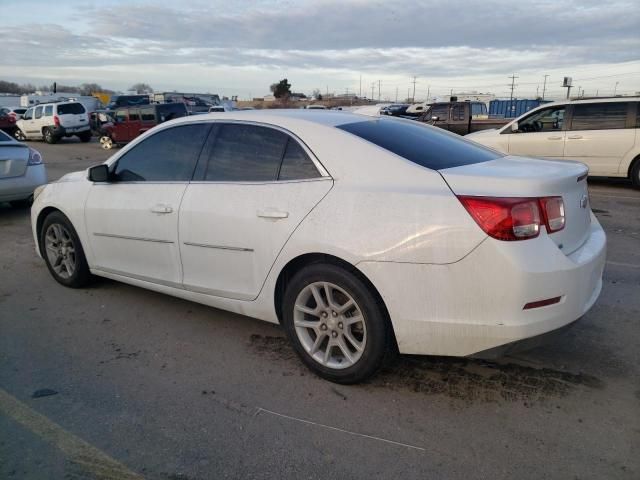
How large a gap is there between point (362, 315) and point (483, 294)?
693mm

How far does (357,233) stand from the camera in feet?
9.47

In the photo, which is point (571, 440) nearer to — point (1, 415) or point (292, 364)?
point (292, 364)

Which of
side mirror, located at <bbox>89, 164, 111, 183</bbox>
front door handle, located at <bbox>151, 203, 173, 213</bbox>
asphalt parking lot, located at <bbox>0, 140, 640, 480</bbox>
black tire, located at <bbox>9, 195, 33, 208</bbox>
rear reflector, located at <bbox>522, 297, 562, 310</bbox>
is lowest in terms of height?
black tire, located at <bbox>9, 195, 33, 208</bbox>

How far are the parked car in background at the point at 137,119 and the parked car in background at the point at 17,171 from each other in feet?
38.8

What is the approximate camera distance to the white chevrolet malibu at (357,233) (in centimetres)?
266

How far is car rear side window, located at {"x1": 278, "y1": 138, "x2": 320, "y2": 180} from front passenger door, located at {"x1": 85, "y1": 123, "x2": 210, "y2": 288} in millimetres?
859

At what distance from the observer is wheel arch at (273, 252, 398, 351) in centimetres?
293

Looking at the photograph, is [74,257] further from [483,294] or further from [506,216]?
[506,216]

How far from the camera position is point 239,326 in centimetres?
411

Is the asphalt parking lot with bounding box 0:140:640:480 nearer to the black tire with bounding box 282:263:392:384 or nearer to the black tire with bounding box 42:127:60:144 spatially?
the black tire with bounding box 282:263:392:384

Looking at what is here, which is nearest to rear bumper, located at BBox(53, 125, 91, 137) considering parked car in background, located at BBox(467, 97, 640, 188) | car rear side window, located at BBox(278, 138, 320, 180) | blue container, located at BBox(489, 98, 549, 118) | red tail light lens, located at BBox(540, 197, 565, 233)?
parked car in background, located at BBox(467, 97, 640, 188)

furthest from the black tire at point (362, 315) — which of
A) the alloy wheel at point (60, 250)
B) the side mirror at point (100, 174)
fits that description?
the alloy wheel at point (60, 250)

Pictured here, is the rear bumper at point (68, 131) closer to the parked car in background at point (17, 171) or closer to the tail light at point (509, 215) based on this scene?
the parked car in background at point (17, 171)

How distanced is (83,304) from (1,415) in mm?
1723
